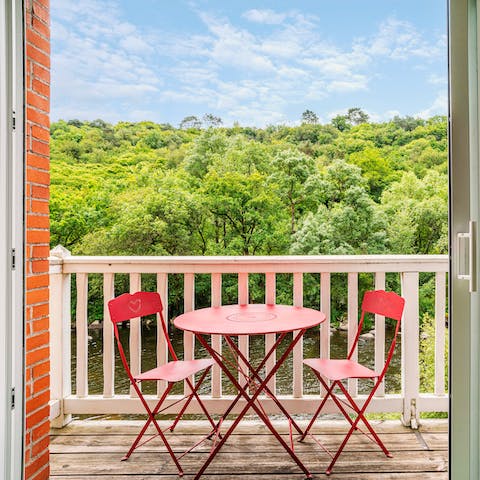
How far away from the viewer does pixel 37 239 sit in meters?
2.08

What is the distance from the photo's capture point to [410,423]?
112 inches

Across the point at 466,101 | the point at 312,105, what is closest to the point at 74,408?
the point at 466,101

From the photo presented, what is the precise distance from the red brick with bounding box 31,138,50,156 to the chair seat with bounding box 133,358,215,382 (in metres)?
1.37

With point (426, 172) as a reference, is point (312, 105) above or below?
above

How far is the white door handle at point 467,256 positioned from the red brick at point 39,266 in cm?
189

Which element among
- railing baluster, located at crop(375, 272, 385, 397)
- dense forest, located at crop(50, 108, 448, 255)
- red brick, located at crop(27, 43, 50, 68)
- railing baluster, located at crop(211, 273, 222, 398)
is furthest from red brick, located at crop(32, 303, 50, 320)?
dense forest, located at crop(50, 108, 448, 255)

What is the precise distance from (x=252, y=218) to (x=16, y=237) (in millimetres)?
12553

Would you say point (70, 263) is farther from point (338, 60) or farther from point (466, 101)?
point (338, 60)

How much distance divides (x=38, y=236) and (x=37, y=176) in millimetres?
309

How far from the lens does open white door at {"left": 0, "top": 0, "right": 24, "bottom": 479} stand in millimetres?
1565

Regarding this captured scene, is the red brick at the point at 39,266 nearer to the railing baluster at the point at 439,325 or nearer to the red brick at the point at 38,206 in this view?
the red brick at the point at 38,206

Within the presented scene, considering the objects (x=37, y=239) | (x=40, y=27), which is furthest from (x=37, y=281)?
(x=40, y=27)

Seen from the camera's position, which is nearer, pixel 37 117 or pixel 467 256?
pixel 467 256

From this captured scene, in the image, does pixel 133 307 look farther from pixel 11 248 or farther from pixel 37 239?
pixel 11 248
